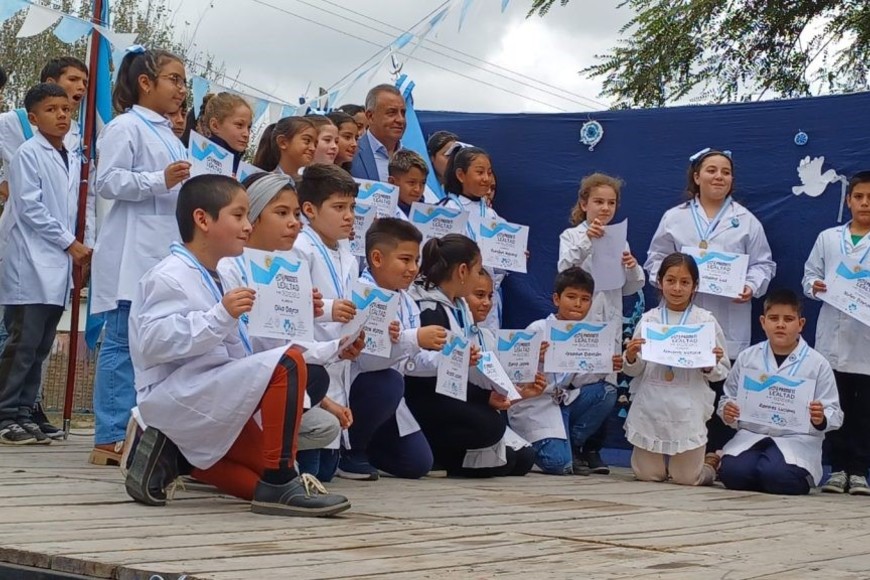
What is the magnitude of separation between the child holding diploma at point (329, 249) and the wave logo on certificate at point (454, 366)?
476mm

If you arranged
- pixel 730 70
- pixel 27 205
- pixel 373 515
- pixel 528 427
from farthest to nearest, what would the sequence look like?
1. pixel 730 70
2. pixel 528 427
3. pixel 27 205
4. pixel 373 515

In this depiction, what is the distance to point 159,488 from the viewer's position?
432 cm

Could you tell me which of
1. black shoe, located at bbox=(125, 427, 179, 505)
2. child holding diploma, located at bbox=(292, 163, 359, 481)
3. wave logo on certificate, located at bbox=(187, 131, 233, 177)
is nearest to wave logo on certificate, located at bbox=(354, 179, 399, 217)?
wave logo on certificate, located at bbox=(187, 131, 233, 177)

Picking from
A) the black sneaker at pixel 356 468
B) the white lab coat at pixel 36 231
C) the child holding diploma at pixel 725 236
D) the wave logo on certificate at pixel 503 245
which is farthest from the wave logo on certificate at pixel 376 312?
the child holding diploma at pixel 725 236

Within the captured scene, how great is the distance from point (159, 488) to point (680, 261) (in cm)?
326

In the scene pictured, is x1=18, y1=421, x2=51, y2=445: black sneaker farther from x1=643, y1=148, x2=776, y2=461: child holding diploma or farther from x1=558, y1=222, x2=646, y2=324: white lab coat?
x1=643, y1=148, x2=776, y2=461: child holding diploma

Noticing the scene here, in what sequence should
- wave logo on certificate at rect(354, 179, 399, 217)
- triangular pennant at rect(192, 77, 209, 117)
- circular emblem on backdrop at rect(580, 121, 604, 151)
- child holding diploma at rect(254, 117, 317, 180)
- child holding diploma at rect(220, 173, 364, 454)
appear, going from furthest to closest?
1. circular emblem on backdrop at rect(580, 121, 604, 151)
2. triangular pennant at rect(192, 77, 209, 117)
3. wave logo on certificate at rect(354, 179, 399, 217)
4. child holding diploma at rect(254, 117, 317, 180)
5. child holding diploma at rect(220, 173, 364, 454)

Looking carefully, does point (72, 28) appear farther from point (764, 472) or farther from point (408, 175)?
point (764, 472)

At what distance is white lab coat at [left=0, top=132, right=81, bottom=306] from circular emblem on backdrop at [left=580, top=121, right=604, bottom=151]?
3040mm

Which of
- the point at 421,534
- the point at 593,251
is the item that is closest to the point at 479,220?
the point at 593,251

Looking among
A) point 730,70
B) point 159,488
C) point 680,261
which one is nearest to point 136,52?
point 159,488

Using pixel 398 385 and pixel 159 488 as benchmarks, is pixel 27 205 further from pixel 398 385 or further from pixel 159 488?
pixel 159 488

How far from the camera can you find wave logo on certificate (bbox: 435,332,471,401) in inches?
227

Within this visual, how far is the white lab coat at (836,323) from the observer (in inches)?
256
